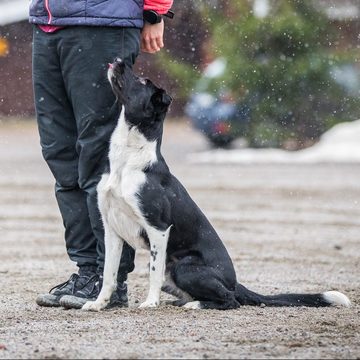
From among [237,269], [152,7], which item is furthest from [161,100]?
[237,269]

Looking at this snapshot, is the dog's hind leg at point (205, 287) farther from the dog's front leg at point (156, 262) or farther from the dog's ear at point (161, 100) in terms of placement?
the dog's ear at point (161, 100)

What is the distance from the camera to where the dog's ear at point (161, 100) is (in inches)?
245

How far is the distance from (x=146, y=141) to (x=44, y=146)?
2.15ft

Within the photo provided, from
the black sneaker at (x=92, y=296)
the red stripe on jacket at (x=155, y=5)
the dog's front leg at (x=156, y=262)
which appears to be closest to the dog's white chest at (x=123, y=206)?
the dog's front leg at (x=156, y=262)

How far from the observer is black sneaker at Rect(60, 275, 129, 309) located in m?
6.38

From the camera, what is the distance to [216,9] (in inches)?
914

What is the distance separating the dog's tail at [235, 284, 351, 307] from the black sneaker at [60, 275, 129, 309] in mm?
652

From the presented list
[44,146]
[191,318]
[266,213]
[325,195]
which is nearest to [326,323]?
[191,318]

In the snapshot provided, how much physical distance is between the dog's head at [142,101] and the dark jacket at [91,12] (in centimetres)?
27

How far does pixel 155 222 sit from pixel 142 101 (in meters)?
0.67

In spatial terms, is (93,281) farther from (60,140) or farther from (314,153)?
(314,153)

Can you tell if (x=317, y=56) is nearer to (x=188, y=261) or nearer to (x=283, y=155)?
(x=283, y=155)

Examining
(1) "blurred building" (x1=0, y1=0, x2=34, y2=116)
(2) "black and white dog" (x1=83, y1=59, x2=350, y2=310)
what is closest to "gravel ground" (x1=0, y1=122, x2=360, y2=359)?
(2) "black and white dog" (x1=83, y1=59, x2=350, y2=310)

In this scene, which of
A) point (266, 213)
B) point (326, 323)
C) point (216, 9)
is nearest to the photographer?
point (326, 323)
